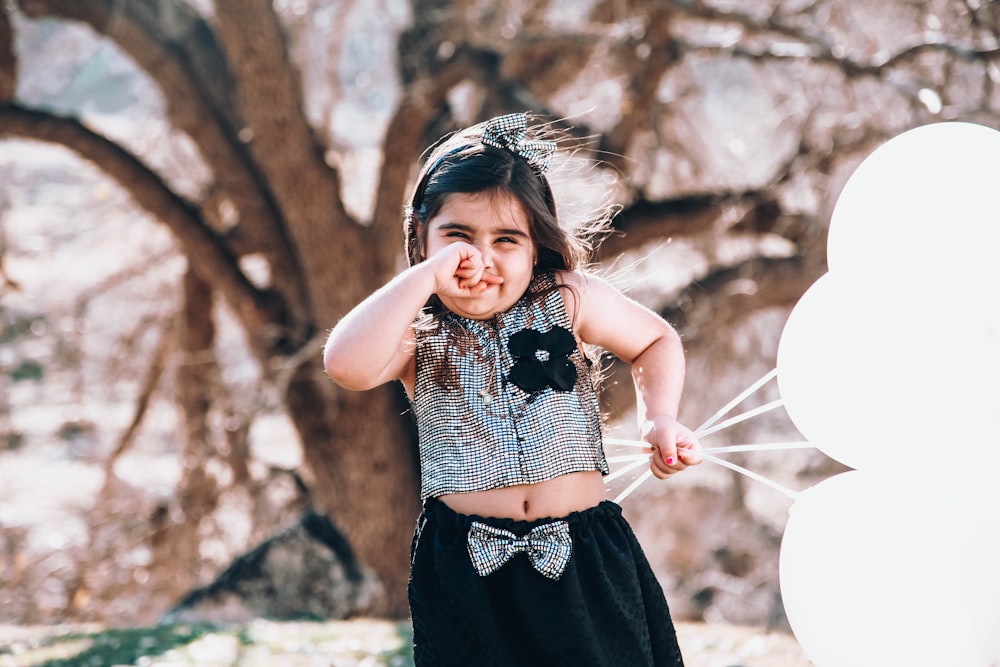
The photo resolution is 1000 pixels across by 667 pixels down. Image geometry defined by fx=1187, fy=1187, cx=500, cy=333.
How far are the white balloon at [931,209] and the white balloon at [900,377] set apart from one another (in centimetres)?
7

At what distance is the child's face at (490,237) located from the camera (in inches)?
83.4

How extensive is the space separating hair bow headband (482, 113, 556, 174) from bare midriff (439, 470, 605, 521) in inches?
24.4

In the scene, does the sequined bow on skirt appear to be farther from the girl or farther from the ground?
the ground

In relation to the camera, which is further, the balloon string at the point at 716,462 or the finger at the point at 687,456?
the balloon string at the point at 716,462

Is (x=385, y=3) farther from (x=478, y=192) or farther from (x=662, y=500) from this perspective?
(x=478, y=192)

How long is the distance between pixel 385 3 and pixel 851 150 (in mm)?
3329

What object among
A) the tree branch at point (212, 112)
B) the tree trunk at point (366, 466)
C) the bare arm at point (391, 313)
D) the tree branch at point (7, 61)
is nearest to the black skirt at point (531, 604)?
the bare arm at point (391, 313)

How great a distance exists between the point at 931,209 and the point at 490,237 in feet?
2.77

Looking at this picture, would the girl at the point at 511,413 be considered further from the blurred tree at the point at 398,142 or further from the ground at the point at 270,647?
the blurred tree at the point at 398,142

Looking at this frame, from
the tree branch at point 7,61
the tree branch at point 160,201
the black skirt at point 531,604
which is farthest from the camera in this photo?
the tree branch at point 160,201

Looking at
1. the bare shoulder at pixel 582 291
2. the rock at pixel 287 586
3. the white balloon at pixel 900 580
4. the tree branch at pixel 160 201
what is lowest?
the rock at pixel 287 586

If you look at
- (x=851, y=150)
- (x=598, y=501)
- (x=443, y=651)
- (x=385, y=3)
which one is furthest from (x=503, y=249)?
(x=385, y=3)

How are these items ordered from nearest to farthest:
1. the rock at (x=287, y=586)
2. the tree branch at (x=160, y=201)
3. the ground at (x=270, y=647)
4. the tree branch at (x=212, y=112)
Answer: the ground at (x=270, y=647), the rock at (x=287, y=586), the tree branch at (x=160, y=201), the tree branch at (x=212, y=112)

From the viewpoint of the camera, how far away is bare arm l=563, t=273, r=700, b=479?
224 centimetres
